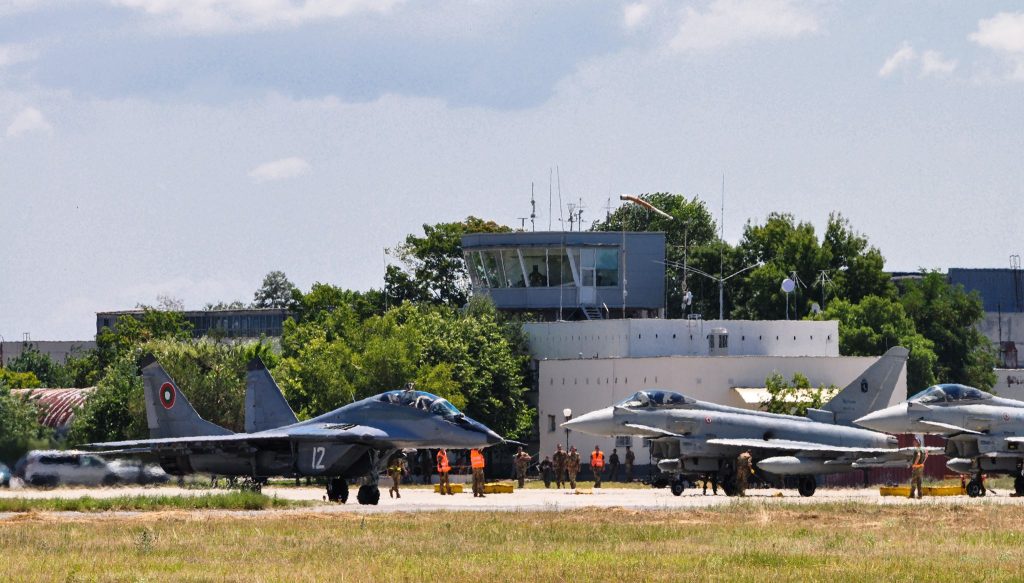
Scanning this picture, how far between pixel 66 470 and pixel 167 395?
7.20 meters

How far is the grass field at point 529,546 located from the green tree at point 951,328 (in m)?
70.4

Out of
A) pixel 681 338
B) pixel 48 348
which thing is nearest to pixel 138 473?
pixel 681 338

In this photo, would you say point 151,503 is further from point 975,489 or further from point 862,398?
point 975,489

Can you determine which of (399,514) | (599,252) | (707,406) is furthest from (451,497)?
(599,252)

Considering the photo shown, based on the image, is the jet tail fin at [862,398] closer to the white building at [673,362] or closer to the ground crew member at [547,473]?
the ground crew member at [547,473]

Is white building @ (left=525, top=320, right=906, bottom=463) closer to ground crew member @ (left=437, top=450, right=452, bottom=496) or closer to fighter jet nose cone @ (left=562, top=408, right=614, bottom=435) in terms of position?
fighter jet nose cone @ (left=562, top=408, right=614, bottom=435)

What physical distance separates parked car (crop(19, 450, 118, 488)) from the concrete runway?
0.54 m

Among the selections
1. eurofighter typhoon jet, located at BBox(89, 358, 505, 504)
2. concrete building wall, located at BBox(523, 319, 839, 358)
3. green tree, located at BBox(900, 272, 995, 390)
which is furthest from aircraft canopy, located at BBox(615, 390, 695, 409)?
green tree, located at BBox(900, 272, 995, 390)

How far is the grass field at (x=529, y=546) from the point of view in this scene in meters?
23.4

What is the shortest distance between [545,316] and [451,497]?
122 ft

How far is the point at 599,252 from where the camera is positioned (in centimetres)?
7956

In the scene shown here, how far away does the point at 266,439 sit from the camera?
3856 cm

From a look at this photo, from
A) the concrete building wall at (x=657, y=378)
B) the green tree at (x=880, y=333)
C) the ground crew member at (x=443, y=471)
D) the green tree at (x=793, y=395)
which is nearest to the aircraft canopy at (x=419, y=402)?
the ground crew member at (x=443, y=471)

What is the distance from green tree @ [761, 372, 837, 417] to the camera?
65.5m
